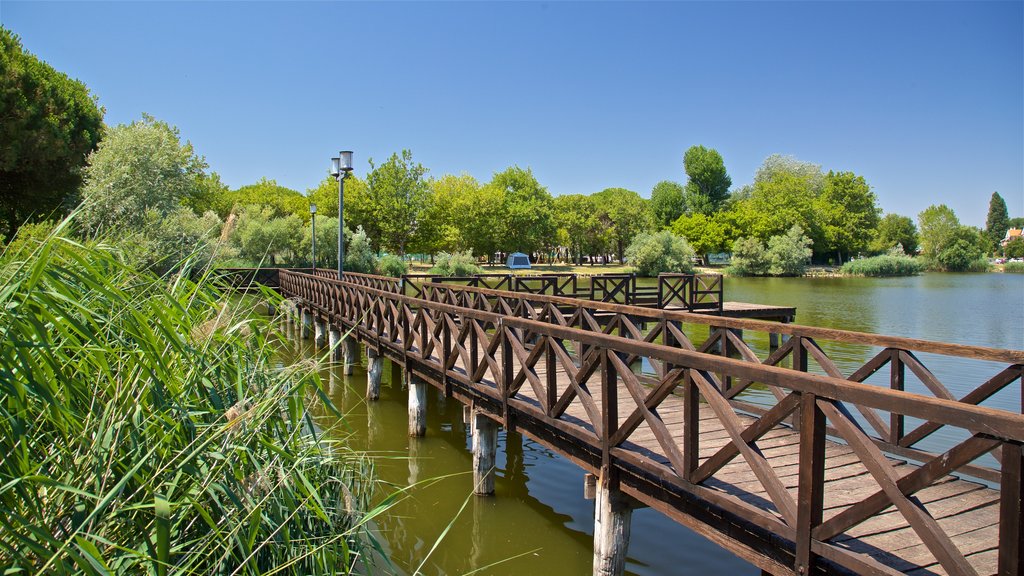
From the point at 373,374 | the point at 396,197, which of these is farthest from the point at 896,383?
the point at 396,197

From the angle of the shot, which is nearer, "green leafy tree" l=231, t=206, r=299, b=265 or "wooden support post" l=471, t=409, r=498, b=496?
"wooden support post" l=471, t=409, r=498, b=496

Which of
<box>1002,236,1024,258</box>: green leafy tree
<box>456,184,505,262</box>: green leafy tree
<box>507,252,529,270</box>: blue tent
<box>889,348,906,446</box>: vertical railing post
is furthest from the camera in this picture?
<box>1002,236,1024,258</box>: green leafy tree

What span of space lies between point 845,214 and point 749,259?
1734cm

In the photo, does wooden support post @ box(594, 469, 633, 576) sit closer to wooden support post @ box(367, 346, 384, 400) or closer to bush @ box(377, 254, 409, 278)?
wooden support post @ box(367, 346, 384, 400)

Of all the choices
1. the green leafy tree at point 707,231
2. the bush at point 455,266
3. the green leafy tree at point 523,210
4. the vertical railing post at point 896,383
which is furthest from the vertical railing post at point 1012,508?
the green leafy tree at point 707,231

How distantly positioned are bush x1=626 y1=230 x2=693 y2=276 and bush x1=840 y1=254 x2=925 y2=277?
16933 mm

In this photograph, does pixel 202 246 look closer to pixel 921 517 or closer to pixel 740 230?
pixel 921 517

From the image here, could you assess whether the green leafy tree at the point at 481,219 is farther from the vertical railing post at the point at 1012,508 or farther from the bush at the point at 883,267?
the vertical railing post at the point at 1012,508

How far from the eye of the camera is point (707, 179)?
2798 inches

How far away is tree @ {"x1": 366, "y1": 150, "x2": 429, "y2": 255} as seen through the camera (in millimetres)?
49219

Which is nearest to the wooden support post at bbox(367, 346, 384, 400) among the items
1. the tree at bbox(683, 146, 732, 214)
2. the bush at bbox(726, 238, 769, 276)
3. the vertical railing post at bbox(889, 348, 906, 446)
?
the vertical railing post at bbox(889, 348, 906, 446)

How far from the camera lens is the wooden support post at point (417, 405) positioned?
8844 mm

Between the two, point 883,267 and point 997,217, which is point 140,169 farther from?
point 997,217

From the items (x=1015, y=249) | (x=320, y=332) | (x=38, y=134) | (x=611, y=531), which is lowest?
(x=320, y=332)
